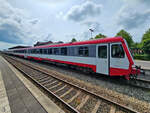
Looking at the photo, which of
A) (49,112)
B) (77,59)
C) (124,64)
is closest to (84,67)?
(77,59)

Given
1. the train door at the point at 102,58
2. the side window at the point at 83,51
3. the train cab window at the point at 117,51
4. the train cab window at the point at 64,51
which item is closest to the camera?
the train cab window at the point at 117,51

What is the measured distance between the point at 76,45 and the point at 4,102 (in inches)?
252

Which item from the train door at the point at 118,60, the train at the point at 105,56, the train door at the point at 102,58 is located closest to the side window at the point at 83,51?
the train at the point at 105,56

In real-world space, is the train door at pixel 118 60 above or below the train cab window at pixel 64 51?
below

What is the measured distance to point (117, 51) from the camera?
5172 millimetres

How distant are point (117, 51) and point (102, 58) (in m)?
1.16

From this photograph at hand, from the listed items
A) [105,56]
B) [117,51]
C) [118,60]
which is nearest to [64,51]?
[105,56]

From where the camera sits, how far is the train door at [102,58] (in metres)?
5.66

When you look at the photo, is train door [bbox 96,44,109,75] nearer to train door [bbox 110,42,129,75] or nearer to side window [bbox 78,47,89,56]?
train door [bbox 110,42,129,75]

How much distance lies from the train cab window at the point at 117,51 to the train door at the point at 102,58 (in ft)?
1.34

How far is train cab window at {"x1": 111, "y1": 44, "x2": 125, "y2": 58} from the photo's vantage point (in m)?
4.98

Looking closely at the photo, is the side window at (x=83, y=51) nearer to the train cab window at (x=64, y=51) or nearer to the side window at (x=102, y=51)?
the side window at (x=102, y=51)

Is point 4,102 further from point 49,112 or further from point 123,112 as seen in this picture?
point 123,112

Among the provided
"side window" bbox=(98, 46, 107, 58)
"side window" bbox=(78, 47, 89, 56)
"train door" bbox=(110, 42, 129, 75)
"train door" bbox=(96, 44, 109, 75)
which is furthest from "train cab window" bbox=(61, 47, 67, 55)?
"train door" bbox=(110, 42, 129, 75)
